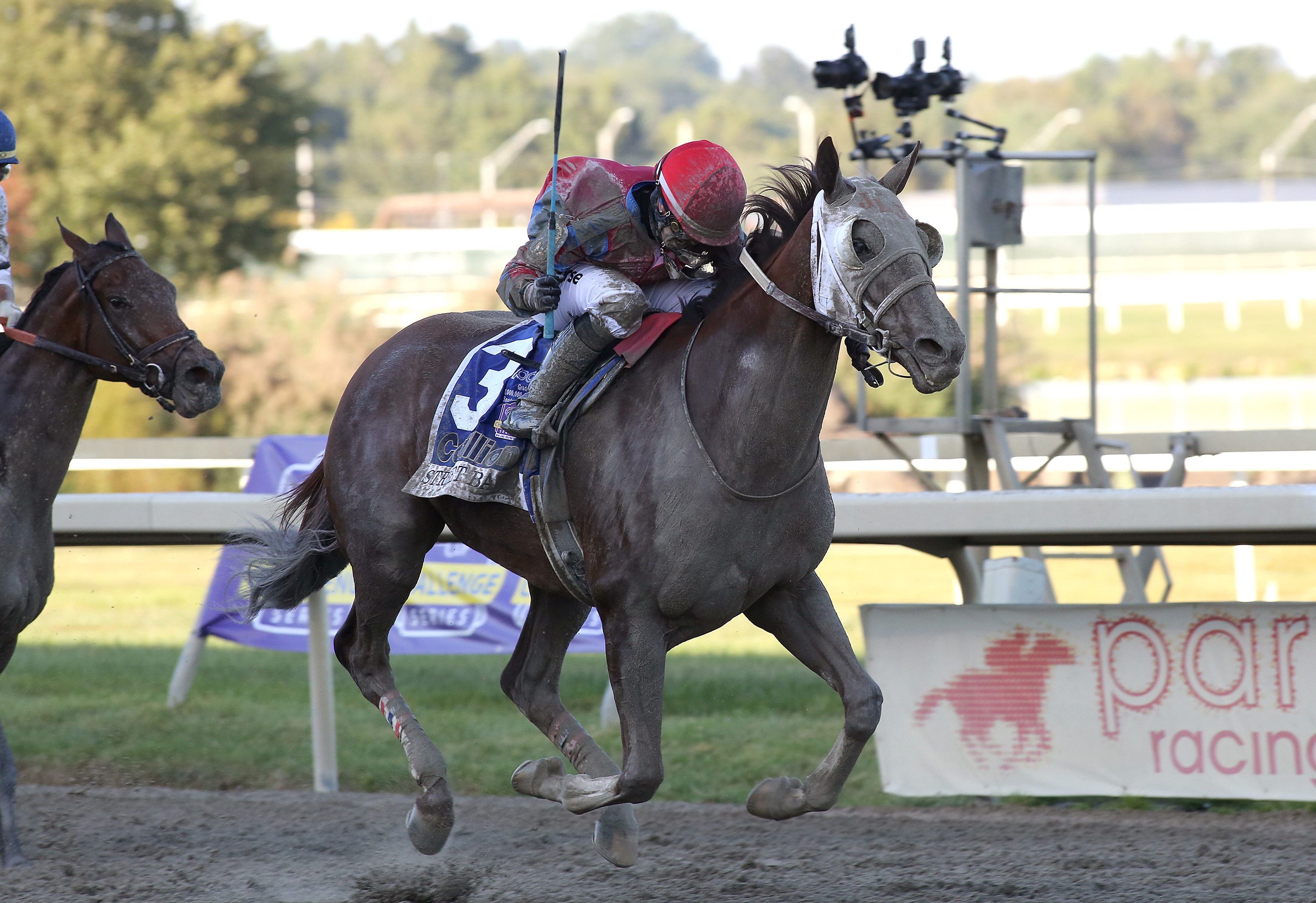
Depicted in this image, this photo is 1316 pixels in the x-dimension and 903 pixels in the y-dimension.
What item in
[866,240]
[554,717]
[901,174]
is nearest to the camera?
[866,240]

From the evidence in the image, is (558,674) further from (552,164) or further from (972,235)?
(972,235)

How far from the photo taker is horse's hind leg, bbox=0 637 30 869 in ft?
15.3

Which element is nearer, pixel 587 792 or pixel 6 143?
pixel 587 792

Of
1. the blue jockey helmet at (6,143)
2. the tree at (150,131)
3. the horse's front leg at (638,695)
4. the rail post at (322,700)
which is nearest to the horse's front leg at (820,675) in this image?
the horse's front leg at (638,695)

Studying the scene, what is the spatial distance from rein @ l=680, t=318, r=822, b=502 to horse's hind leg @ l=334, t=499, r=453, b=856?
1108 millimetres

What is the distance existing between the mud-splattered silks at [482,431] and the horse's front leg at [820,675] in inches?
31.1

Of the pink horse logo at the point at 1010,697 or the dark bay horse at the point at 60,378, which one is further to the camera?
the pink horse logo at the point at 1010,697

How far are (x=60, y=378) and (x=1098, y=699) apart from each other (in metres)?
3.73

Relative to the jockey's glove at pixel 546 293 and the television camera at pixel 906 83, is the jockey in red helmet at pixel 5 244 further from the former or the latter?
the television camera at pixel 906 83

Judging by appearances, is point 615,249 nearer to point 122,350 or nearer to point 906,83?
point 122,350

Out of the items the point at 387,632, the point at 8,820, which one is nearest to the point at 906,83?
the point at 387,632

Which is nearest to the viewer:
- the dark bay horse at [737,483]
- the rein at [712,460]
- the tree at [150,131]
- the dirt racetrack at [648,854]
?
the dark bay horse at [737,483]

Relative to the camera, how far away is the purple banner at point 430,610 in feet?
22.2

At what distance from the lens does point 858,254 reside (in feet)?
11.6
